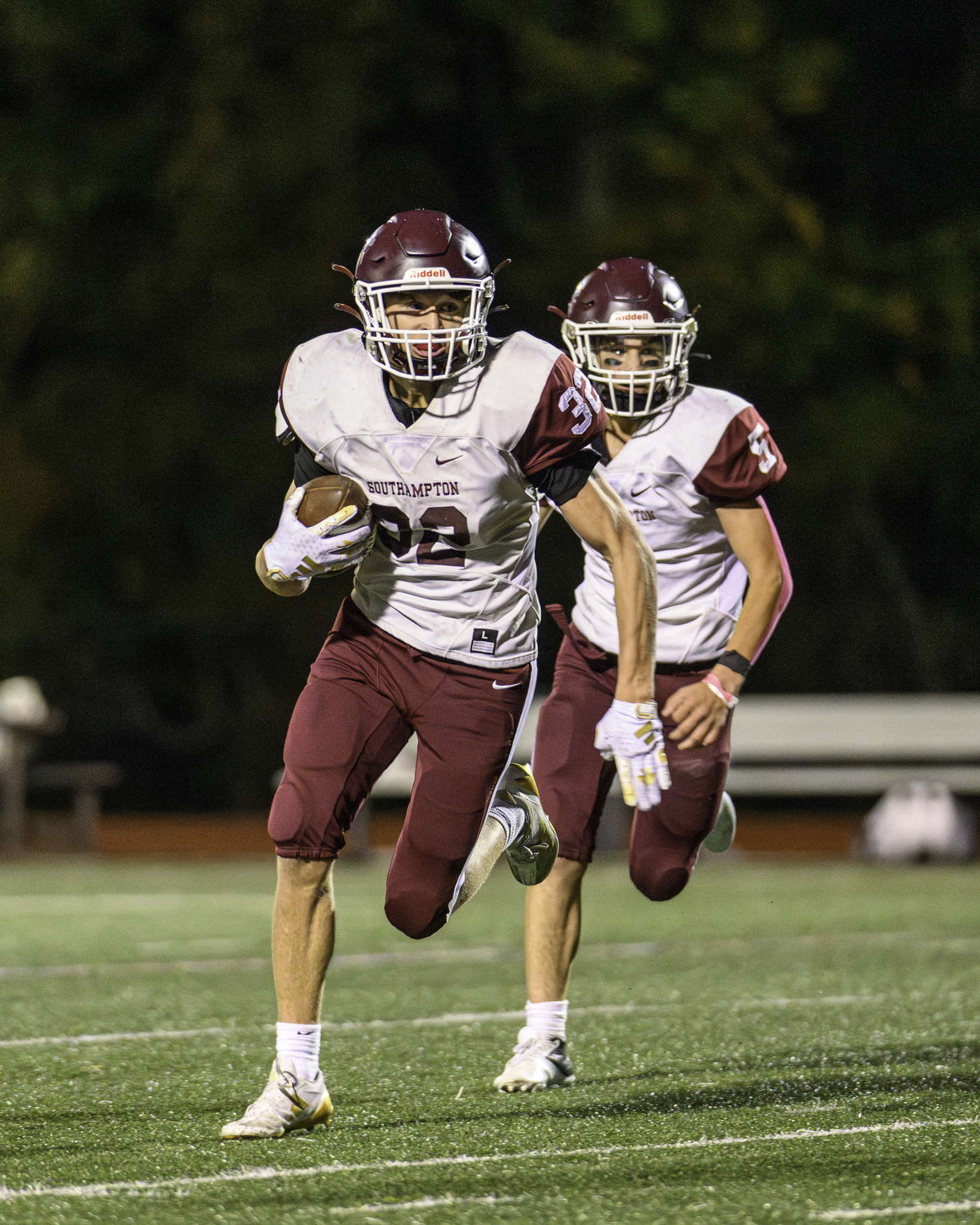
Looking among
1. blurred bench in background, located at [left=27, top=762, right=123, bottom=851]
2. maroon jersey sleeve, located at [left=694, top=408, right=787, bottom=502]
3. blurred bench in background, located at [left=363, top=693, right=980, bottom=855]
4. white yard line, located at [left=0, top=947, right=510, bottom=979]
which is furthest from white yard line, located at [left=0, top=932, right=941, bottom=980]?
blurred bench in background, located at [left=27, top=762, right=123, bottom=851]

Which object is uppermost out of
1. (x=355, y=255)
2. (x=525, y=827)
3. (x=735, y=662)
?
(x=355, y=255)

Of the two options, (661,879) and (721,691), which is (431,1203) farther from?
(721,691)

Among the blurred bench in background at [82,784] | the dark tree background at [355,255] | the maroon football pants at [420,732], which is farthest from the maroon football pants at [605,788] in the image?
the dark tree background at [355,255]

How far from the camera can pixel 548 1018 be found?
4469 mm

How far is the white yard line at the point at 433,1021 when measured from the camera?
16.9ft

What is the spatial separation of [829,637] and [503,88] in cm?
633

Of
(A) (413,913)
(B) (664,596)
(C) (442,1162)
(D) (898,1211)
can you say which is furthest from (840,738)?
(D) (898,1211)

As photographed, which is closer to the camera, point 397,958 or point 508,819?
point 508,819

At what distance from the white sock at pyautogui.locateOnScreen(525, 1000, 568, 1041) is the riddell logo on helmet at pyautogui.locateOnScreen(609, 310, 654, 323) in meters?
1.54

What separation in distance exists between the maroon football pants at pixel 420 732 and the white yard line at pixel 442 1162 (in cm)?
62

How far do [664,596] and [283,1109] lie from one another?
1669 mm

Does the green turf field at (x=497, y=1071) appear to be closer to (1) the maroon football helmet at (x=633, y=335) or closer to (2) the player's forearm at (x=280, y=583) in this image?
(2) the player's forearm at (x=280, y=583)

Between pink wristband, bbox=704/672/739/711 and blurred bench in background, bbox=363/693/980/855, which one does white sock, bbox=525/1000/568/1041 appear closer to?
pink wristband, bbox=704/672/739/711

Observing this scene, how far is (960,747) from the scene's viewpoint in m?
13.6
